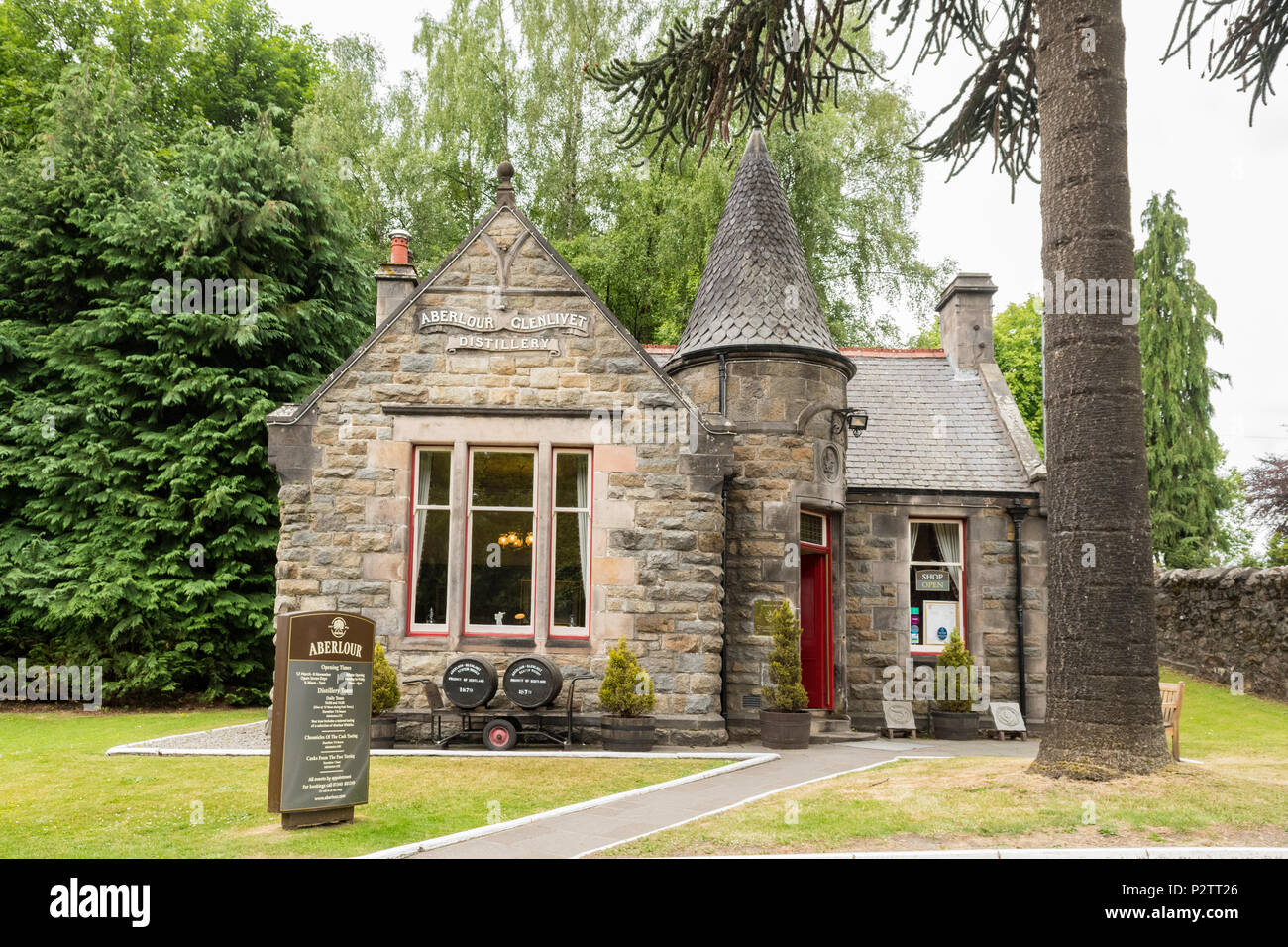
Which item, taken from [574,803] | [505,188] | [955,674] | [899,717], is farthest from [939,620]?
[505,188]

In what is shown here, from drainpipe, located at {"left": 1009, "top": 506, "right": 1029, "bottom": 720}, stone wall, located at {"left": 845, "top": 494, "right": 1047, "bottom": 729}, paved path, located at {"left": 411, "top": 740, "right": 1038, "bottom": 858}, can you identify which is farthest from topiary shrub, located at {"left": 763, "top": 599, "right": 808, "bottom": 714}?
drainpipe, located at {"left": 1009, "top": 506, "right": 1029, "bottom": 720}

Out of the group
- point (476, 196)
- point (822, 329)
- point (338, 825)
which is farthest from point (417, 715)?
point (476, 196)

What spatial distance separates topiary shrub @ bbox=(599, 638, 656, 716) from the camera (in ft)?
37.2

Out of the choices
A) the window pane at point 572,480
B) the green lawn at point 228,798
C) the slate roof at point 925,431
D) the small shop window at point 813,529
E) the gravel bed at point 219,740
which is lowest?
the gravel bed at point 219,740

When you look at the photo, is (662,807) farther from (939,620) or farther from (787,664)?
(939,620)

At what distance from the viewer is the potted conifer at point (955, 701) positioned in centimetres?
1430

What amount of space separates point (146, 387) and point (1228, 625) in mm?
21627

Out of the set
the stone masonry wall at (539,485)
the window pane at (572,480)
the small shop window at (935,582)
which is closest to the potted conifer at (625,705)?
the stone masonry wall at (539,485)

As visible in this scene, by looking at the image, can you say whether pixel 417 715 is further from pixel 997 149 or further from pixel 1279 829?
pixel 997 149

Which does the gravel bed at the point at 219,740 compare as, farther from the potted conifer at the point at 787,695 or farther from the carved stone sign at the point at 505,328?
the potted conifer at the point at 787,695

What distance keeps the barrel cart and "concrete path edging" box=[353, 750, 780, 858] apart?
1.24 ft

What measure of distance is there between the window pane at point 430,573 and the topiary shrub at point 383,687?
793 mm

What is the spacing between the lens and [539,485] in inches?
483

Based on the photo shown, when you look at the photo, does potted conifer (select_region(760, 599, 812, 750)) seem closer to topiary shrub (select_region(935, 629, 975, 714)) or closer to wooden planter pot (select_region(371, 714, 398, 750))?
topiary shrub (select_region(935, 629, 975, 714))
